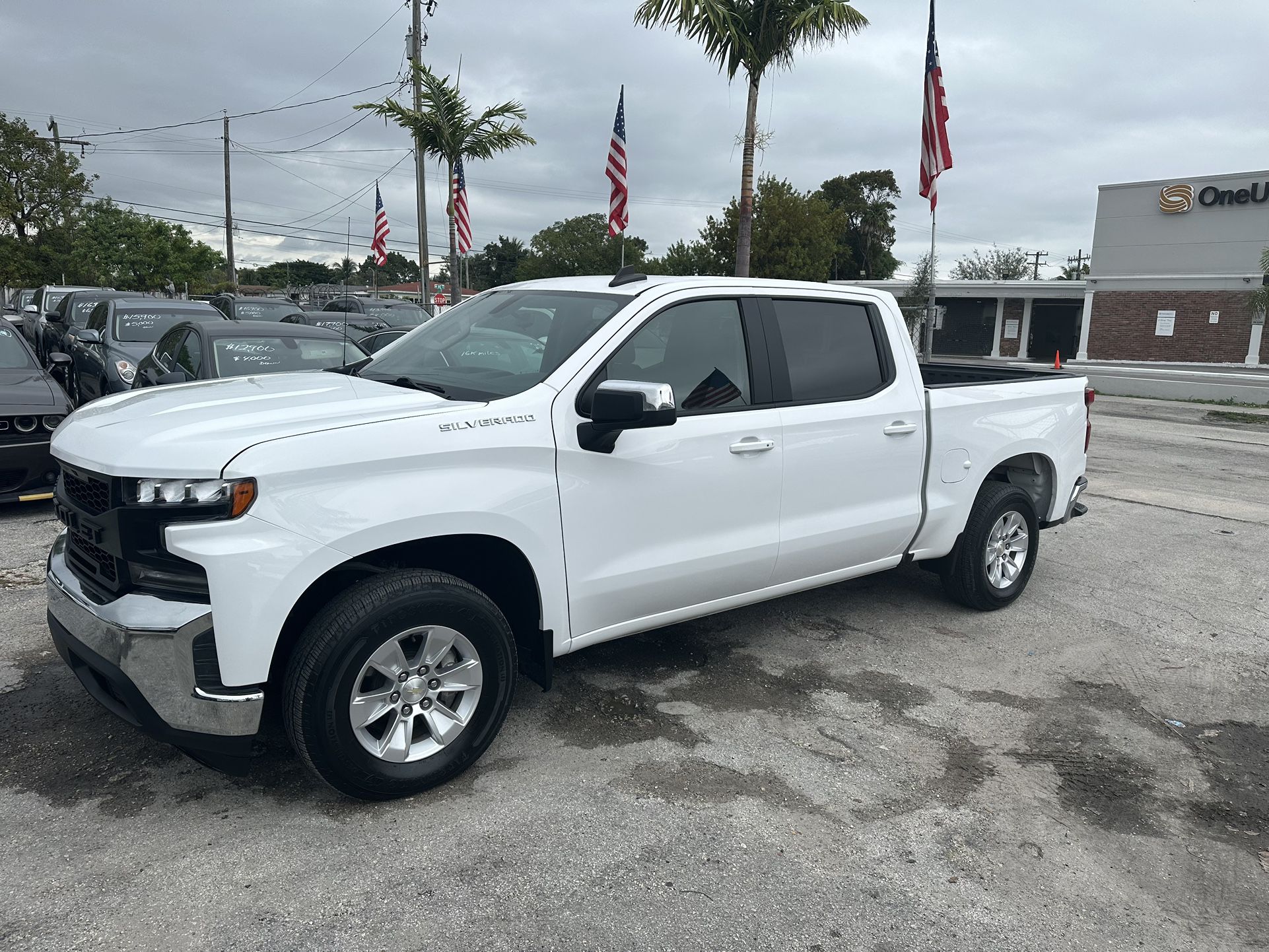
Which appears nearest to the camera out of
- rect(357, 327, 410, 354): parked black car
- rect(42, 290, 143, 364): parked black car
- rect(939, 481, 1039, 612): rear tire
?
rect(939, 481, 1039, 612): rear tire

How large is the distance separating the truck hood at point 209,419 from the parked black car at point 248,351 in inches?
159

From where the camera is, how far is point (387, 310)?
1983 cm

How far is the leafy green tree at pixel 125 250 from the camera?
44062 millimetres

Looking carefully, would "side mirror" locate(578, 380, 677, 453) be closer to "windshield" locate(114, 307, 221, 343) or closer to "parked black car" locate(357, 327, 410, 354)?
"parked black car" locate(357, 327, 410, 354)

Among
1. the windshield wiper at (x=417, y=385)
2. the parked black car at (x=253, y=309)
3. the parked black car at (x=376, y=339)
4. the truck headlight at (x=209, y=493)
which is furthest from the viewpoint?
the parked black car at (x=253, y=309)

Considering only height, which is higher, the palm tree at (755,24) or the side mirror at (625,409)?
the palm tree at (755,24)

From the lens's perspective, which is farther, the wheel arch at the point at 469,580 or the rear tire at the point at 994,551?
the rear tire at the point at 994,551

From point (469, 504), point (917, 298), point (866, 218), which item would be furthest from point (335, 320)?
point (866, 218)

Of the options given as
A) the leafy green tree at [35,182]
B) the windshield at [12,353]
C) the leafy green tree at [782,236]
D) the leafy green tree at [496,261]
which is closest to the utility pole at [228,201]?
the leafy green tree at [35,182]

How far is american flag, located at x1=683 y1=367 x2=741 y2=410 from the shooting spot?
3.98 metres

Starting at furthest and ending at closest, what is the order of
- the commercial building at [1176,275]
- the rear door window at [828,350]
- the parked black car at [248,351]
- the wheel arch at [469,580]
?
the commercial building at [1176,275] < the parked black car at [248,351] < the rear door window at [828,350] < the wheel arch at [469,580]

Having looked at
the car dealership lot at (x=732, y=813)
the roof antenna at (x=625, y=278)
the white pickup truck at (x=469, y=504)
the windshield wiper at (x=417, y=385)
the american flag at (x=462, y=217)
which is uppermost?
the american flag at (x=462, y=217)

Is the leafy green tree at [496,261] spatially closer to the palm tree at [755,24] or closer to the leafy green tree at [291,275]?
the leafy green tree at [291,275]

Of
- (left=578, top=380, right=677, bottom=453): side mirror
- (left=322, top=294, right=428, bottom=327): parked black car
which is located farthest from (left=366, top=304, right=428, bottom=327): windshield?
(left=578, top=380, right=677, bottom=453): side mirror
